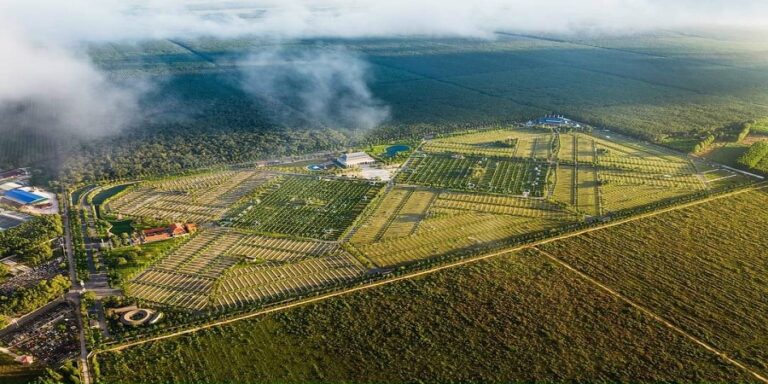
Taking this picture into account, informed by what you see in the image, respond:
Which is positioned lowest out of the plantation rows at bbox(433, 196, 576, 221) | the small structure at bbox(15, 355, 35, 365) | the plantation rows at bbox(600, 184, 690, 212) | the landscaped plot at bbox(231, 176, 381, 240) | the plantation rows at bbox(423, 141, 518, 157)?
the small structure at bbox(15, 355, 35, 365)

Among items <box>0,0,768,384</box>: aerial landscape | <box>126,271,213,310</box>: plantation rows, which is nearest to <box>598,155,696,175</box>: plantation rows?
<box>0,0,768,384</box>: aerial landscape

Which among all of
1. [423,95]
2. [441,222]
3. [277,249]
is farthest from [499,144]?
[277,249]

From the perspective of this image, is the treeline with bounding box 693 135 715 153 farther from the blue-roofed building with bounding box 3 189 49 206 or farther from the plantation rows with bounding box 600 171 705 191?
the blue-roofed building with bounding box 3 189 49 206

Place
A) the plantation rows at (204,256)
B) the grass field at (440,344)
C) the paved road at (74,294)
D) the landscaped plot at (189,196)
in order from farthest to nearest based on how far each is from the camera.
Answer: the landscaped plot at (189,196), the plantation rows at (204,256), the paved road at (74,294), the grass field at (440,344)

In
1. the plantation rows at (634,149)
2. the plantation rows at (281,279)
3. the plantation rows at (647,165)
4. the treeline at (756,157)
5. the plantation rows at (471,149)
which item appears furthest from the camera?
the plantation rows at (471,149)

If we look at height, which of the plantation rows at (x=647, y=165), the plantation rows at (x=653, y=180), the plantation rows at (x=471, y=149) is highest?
the plantation rows at (x=647, y=165)

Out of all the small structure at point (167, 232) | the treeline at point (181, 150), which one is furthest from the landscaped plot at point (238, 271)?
the treeline at point (181, 150)

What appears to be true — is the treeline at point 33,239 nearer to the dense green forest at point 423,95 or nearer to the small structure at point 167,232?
the small structure at point 167,232
